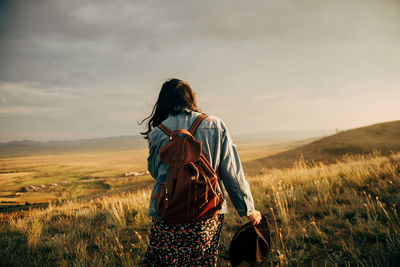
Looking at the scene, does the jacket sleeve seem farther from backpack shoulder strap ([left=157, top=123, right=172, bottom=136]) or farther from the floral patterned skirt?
backpack shoulder strap ([left=157, top=123, right=172, bottom=136])

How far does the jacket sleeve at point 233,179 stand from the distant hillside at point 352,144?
16534 mm

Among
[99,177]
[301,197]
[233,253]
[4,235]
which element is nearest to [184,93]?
[233,253]

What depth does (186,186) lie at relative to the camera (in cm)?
140

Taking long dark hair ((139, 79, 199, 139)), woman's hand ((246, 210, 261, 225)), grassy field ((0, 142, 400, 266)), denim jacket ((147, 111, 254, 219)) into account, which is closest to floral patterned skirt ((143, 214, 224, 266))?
denim jacket ((147, 111, 254, 219))

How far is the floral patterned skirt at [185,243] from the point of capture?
1.64 meters

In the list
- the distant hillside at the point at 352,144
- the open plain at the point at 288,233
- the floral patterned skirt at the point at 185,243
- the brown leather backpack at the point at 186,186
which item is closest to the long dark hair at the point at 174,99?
the brown leather backpack at the point at 186,186

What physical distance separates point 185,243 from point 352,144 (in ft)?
70.6

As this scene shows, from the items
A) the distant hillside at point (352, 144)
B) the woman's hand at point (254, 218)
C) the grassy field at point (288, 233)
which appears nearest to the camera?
the woman's hand at point (254, 218)

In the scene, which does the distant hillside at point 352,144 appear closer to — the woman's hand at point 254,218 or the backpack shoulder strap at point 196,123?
the woman's hand at point 254,218

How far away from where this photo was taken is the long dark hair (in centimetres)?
181

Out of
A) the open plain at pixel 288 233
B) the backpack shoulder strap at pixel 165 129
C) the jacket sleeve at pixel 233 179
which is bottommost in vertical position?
the open plain at pixel 288 233

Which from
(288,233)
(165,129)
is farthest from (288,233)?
(165,129)

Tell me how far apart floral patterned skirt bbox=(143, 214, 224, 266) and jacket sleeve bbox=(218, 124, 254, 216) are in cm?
25

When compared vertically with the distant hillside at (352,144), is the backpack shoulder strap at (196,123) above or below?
above
